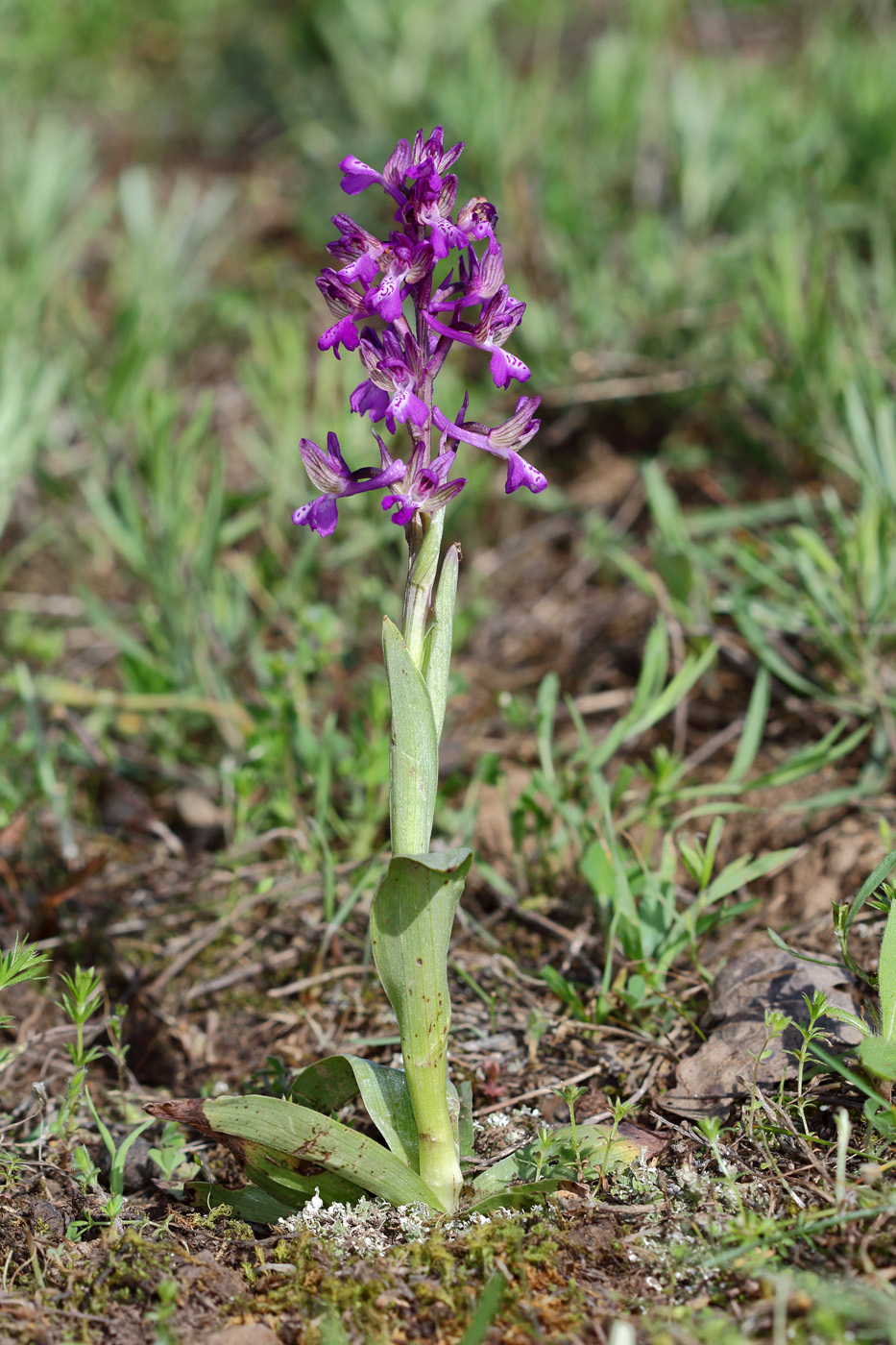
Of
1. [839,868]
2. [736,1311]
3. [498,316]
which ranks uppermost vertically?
[498,316]

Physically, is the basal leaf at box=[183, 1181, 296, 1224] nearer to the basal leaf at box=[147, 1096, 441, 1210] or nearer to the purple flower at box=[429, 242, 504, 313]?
the basal leaf at box=[147, 1096, 441, 1210]

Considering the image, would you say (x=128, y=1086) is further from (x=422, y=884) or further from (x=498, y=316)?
(x=498, y=316)

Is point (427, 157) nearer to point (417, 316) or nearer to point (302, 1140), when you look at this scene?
point (417, 316)

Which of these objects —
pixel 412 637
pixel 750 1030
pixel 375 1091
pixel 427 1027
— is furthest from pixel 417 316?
pixel 750 1030

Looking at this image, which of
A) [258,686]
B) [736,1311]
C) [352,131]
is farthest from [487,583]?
[352,131]

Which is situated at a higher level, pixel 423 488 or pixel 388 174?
pixel 388 174

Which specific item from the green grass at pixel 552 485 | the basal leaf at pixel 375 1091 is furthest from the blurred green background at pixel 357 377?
the basal leaf at pixel 375 1091

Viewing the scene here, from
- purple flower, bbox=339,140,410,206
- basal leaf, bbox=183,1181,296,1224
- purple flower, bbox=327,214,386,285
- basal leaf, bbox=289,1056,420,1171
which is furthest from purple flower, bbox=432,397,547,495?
basal leaf, bbox=183,1181,296,1224
